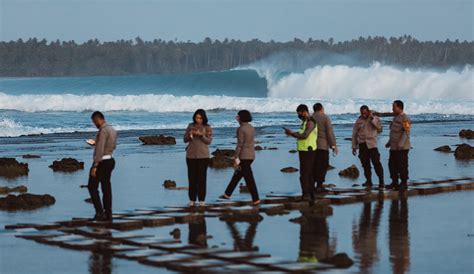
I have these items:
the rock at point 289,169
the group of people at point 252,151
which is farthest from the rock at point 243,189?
the rock at point 289,169

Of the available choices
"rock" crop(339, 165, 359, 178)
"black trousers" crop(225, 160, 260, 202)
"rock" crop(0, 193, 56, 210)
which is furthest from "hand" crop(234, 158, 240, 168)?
"rock" crop(339, 165, 359, 178)

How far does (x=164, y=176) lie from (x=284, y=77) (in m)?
79.2

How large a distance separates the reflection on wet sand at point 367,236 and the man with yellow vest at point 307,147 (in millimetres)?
948

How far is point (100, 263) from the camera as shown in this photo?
1310 cm

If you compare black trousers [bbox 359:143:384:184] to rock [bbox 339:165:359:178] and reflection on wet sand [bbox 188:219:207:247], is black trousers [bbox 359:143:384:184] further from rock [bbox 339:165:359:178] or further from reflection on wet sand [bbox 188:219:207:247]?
reflection on wet sand [bbox 188:219:207:247]

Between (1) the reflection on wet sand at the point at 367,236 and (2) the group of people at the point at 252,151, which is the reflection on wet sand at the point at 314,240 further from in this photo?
(2) the group of people at the point at 252,151

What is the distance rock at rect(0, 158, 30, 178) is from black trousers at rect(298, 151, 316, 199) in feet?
27.4

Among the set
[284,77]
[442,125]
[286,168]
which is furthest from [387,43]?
[286,168]

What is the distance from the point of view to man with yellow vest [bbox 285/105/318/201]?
62.4 ft

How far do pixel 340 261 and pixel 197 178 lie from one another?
5.90 metres

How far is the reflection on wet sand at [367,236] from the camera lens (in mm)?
13173

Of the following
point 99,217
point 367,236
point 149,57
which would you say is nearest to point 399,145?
point 367,236

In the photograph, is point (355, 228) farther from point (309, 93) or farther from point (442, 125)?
point (309, 93)

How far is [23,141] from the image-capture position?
137 ft
